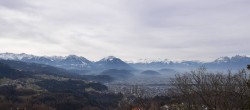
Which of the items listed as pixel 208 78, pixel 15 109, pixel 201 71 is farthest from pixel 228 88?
pixel 15 109

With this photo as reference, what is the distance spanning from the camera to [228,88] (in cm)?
4900

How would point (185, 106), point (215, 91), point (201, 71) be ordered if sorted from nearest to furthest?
point (215, 91) → point (201, 71) → point (185, 106)

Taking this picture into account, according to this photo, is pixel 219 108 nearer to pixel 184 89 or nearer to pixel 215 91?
pixel 215 91

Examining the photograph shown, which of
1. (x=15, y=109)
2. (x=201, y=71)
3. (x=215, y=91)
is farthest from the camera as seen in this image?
(x=15, y=109)

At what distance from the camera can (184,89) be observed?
59219 millimetres

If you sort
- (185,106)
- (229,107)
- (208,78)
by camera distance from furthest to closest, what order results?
(185,106) → (208,78) → (229,107)

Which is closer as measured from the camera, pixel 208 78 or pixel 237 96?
pixel 237 96

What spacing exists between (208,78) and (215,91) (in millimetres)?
3876

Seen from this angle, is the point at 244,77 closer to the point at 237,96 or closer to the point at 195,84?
the point at 237,96

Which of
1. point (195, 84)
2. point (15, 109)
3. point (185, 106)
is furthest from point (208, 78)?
point (15, 109)

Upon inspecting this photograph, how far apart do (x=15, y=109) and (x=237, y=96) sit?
158987 millimetres

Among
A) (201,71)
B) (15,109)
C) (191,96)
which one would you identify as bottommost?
(15,109)

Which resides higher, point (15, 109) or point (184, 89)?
point (184, 89)

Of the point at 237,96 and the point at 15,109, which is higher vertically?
the point at 237,96
